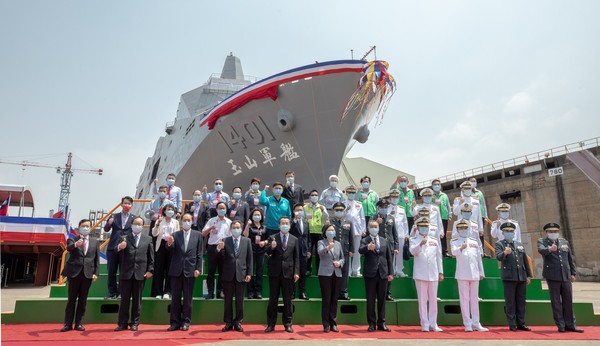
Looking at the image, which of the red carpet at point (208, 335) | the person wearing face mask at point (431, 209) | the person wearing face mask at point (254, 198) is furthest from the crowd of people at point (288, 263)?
the person wearing face mask at point (431, 209)

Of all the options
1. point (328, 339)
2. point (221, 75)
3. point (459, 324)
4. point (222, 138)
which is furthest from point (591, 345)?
point (221, 75)

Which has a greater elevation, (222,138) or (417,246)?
(222,138)

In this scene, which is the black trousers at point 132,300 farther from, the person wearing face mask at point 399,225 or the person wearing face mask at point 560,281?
the person wearing face mask at point 560,281

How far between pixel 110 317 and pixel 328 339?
3121 millimetres

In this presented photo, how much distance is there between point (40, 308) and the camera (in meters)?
5.70

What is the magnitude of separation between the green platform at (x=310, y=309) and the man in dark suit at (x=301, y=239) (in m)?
0.25

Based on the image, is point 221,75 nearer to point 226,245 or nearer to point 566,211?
point 226,245

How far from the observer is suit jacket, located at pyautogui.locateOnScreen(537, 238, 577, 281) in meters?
5.84

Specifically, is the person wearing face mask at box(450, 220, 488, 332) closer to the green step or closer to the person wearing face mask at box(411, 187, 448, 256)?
the green step

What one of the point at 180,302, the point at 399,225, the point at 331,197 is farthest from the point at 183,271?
the point at 399,225

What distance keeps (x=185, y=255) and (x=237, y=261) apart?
718 mm

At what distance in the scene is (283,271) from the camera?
18.0ft

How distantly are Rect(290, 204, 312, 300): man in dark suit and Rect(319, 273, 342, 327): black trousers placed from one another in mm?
648

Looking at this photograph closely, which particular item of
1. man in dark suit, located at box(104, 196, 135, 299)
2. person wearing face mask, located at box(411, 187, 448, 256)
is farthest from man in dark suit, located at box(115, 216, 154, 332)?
person wearing face mask, located at box(411, 187, 448, 256)
